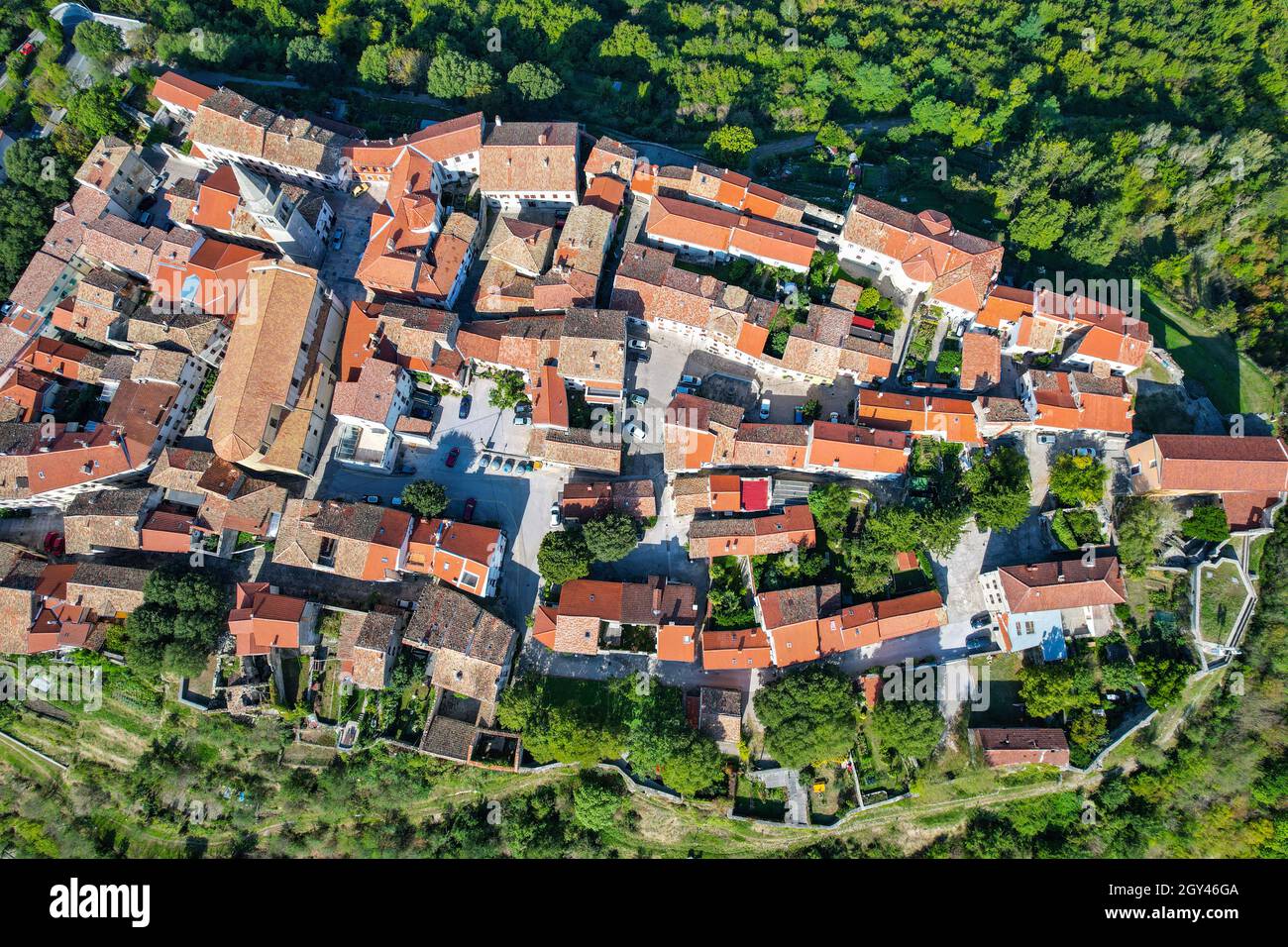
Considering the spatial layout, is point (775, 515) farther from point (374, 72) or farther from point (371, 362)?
point (374, 72)

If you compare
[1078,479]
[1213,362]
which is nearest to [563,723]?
[1078,479]

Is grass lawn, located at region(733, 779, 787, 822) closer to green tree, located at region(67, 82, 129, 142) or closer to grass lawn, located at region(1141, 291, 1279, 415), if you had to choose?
grass lawn, located at region(1141, 291, 1279, 415)

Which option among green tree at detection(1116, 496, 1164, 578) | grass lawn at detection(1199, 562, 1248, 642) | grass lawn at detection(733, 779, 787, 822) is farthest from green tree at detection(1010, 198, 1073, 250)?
grass lawn at detection(733, 779, 787, 822)

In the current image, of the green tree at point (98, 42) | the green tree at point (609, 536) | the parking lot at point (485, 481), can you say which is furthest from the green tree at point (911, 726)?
the green tree at point (98, 42)

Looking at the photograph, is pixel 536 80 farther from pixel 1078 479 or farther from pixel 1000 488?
pixel 1078 479

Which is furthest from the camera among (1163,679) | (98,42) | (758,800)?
(98,42)

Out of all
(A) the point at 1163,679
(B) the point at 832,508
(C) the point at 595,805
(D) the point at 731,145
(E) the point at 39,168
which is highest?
(D) the point at 731,145

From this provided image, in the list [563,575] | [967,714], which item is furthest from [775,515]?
[967,714]
